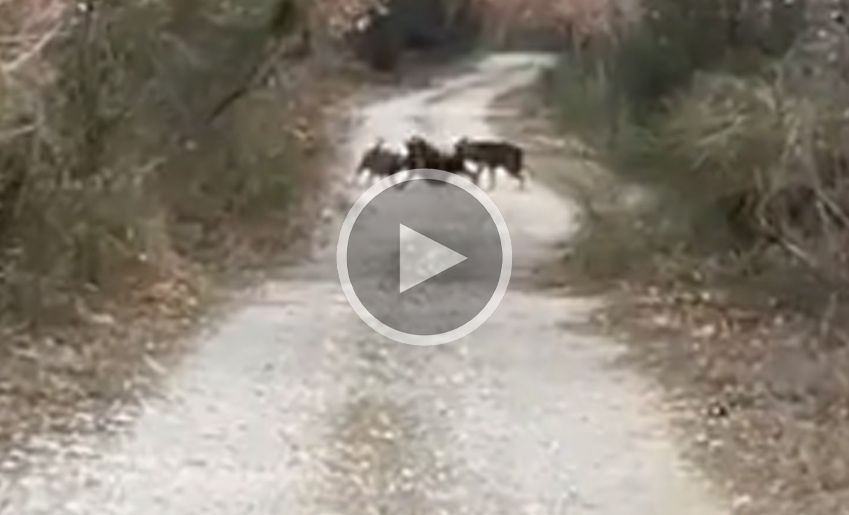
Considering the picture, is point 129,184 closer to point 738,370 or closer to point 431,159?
point 738,370

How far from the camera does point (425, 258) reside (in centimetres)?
1780

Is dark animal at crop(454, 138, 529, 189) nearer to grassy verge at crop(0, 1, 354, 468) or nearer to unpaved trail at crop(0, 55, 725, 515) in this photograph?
grassy verge at crop(0, 1, 354, 468)

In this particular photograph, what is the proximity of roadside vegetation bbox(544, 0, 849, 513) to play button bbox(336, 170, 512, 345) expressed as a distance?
1125mm

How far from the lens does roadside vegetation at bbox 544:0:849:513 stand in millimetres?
9898

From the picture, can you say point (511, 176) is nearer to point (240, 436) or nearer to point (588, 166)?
point (588, 166)

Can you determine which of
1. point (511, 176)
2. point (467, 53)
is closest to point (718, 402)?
point (511, 176)

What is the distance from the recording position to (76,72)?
1342 cm

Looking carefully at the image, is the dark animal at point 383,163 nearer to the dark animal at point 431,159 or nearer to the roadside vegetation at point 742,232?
the dark animal at point 431,159

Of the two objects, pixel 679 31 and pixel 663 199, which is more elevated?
pixel 679 31

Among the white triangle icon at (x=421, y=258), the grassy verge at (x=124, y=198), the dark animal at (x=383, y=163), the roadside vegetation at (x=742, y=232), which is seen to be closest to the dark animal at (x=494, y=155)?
the dark animal at (x=383, y=163)

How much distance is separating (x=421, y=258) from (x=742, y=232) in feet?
13.5

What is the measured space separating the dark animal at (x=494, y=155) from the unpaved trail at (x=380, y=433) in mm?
10258

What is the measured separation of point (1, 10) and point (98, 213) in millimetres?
2642

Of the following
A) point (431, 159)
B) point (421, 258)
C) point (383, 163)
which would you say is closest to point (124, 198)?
point (421, 258)
